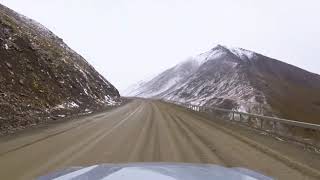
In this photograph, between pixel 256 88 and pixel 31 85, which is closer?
pixel 31 85

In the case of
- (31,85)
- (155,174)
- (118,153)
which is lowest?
(118,153)

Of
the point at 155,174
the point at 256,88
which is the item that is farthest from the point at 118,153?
the point at 256,88

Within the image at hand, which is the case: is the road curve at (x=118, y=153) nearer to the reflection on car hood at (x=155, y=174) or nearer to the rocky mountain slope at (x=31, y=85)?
the reflection on car hood at (x=155, y=174)

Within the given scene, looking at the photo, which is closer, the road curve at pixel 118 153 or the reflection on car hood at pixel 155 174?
the reflection on car hood at pixel 155 174

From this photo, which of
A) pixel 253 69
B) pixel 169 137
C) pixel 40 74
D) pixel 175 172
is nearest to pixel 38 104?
pixel 40 74

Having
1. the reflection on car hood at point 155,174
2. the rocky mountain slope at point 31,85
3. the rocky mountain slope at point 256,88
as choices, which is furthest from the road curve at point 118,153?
the rocky mountain slope at point 256,88

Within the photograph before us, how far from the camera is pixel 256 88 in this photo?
444ft

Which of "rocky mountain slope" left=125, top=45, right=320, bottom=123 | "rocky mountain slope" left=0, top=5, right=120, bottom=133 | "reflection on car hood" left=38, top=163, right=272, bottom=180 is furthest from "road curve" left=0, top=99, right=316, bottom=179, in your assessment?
"rocky mountain slope" left=125, top=45, right=320, bottom=123

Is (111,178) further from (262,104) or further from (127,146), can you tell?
(262,104)

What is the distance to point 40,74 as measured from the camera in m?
38.7

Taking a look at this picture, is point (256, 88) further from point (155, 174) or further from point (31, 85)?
point (155, 174)

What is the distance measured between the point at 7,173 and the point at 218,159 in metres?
4.60

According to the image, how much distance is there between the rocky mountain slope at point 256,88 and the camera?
362ft

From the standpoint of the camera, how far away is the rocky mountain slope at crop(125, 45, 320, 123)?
362ft
